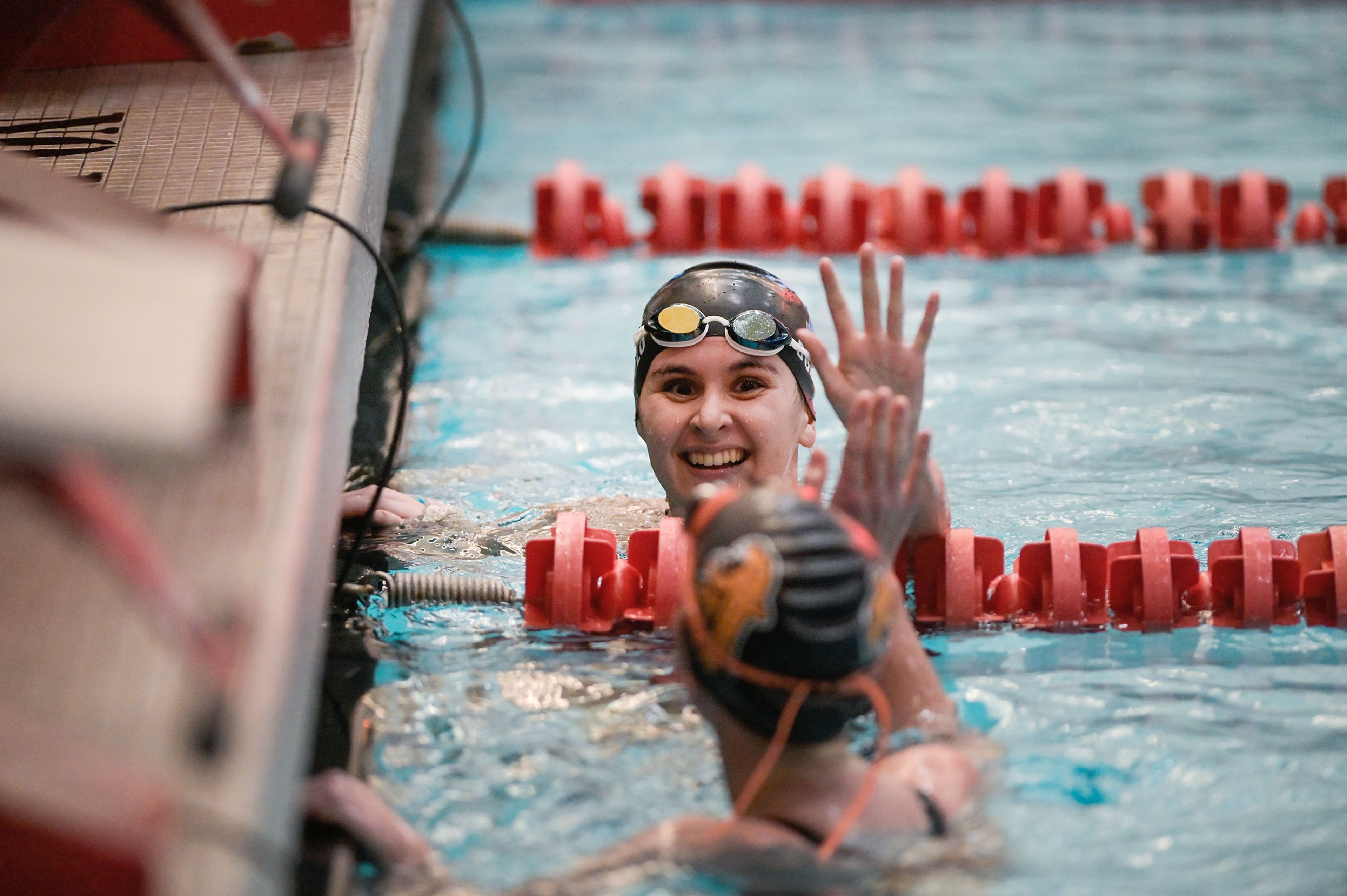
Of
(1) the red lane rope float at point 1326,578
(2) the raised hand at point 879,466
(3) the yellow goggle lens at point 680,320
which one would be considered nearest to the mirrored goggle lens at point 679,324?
(3) the yellow goggle lens at point 680,320

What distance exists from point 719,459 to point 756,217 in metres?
3.49

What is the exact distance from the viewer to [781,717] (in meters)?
2.25

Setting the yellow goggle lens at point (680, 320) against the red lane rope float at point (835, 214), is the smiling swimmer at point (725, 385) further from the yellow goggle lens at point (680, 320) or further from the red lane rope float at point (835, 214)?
the red lane rope float at point (835, 214)

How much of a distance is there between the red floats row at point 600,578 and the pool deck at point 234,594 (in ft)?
2.13

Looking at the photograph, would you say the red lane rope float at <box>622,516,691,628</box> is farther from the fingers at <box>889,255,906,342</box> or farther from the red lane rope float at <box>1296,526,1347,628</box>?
the red lane rope float at <box>1296,526,1347,628</box>

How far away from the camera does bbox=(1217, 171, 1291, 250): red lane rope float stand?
662 cm

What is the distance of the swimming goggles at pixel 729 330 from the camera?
3.52m

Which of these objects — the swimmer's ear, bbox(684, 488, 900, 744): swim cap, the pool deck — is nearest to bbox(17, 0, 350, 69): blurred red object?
the pool deck

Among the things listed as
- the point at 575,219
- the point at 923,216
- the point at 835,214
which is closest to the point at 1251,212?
the point at 923,216

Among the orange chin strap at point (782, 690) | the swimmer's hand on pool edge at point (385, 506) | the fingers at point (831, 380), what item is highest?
the fingers at point (831, 380)

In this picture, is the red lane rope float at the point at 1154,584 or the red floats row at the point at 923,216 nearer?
the red lane rope float at the point at 1154,584

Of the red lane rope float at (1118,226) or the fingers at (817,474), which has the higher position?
the red lane rope float at (1118,226)

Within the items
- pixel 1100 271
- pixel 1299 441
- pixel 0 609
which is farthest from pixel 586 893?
pixel 1100 271

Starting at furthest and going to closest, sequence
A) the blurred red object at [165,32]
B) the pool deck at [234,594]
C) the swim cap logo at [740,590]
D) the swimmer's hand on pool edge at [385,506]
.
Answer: the blurred red object at [165,32] → the swimmer's hand on pool edge at [385,506] → the swim cap logo at [740,590] → the pool deck at [234,594]
